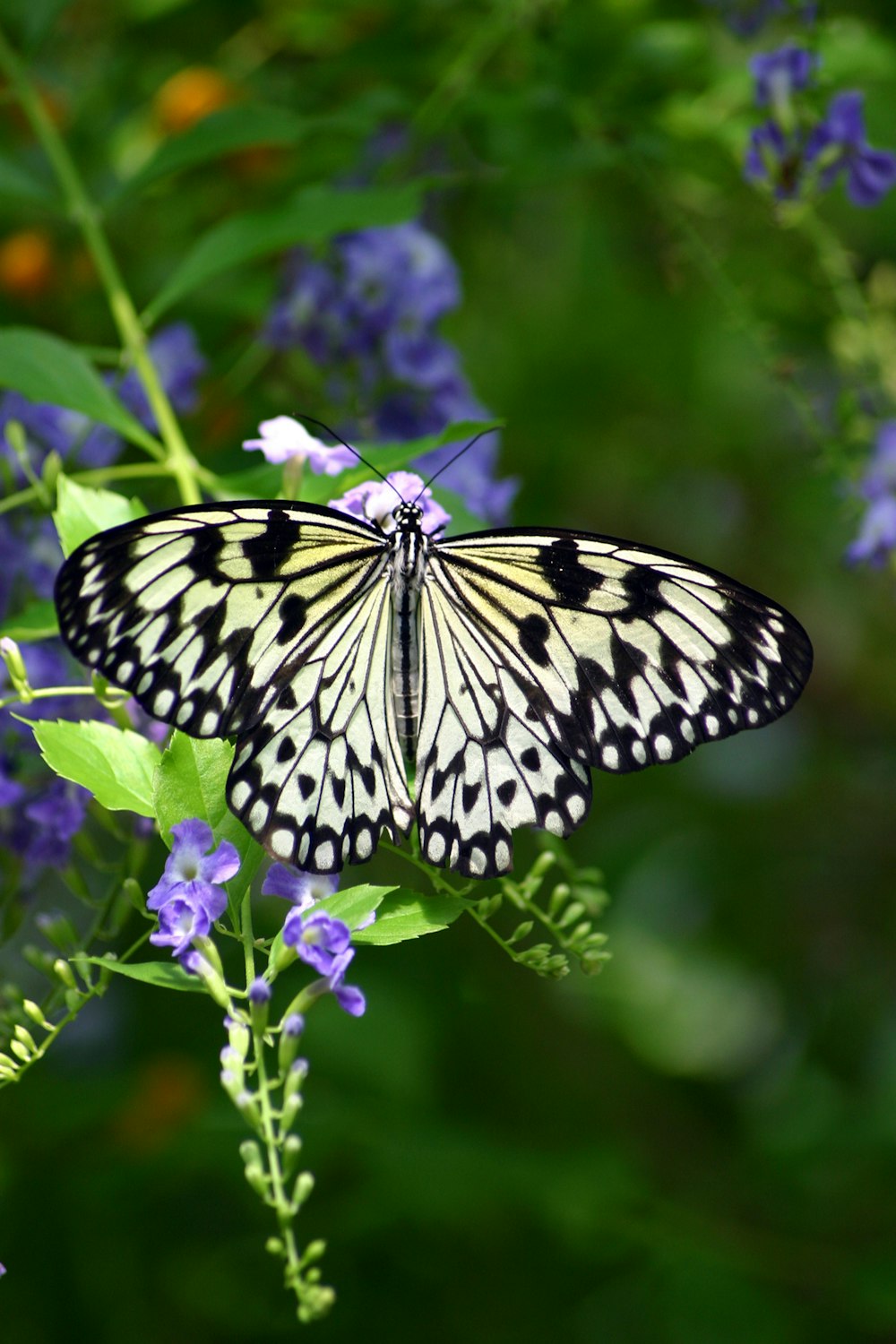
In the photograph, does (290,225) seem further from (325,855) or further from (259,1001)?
(259,1001)

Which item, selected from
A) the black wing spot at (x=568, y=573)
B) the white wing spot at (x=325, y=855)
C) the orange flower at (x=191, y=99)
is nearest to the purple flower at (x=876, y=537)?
the black wing spot at (x=568, y=573)

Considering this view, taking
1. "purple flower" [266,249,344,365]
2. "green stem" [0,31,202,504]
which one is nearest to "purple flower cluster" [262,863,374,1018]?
"green stem" [0,31,202,504]

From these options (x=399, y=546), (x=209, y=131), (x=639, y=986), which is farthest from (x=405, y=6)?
(x=639, y=986)

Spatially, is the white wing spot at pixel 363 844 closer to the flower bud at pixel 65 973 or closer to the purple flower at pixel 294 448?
the flower bud at pixel 65 973

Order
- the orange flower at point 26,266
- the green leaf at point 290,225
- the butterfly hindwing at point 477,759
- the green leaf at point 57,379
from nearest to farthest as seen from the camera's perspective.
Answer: the butterfly hindwing at point 477,759, the green leaf at point 57,379, the green leaf at point 290,225, the orange flower at point 26,266

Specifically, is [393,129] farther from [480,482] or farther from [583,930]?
[583,930]

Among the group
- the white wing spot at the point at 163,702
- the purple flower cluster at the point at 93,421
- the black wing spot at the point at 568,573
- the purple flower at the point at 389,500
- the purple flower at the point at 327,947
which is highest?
the purple flower cluster at the point at 93,421

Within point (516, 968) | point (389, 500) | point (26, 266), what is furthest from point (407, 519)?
point (516, 968)
